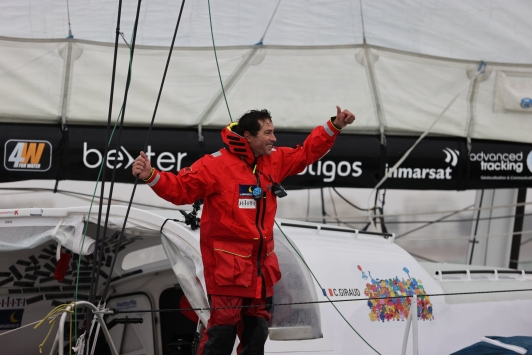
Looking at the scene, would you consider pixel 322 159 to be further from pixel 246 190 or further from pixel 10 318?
pixel 10 318

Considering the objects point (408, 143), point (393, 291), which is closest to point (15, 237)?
point (393, 291)

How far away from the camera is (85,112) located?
495cm

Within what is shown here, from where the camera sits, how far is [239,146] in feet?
10.9

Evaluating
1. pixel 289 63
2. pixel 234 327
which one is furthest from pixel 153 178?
pixel 289 63

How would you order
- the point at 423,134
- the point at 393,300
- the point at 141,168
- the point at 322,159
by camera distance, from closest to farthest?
the point at 141,168 → the point at 393,300 → the point at 322,159 → the point at 423,134

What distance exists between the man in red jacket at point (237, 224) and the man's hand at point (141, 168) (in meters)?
0.09

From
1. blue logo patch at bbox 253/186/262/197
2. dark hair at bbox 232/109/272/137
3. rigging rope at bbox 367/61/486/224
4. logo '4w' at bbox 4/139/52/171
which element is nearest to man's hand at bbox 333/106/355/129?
dark hair at bbox 232/109/272/137

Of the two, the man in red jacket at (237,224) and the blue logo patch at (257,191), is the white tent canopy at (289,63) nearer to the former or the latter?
the man in red jacket at (237,224)

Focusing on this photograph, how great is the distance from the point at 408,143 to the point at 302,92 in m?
0.75

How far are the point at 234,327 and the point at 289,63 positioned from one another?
243 cm

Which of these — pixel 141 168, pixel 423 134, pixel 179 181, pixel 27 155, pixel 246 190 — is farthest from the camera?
pixel 423 134

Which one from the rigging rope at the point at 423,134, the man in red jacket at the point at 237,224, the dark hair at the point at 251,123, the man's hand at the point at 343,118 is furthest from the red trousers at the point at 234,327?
the rigging rope at the point at 423,134

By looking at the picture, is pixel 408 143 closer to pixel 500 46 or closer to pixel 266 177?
pixel 500 46

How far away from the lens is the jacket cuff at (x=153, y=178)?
119 inches
